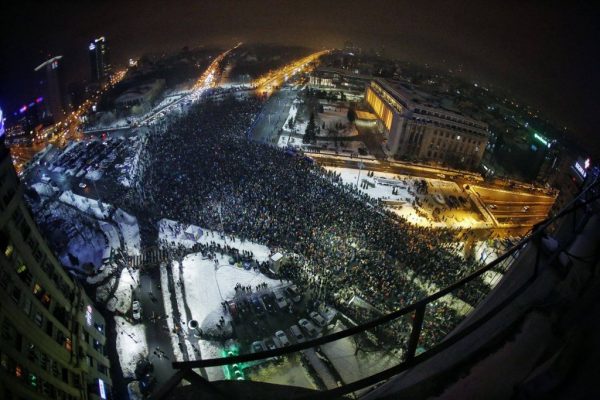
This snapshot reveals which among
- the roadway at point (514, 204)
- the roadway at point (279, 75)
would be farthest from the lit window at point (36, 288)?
the roadway at point (279, 75)

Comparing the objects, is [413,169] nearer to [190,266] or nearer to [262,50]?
[190,266]

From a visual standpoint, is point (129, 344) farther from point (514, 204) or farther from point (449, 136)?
point (449, 136)

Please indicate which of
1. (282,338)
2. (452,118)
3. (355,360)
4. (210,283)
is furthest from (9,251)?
(452,118)

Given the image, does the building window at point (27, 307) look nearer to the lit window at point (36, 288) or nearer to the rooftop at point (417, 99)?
the lit window at point (36, 288)

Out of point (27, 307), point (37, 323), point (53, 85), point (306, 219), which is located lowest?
point (53, 85)

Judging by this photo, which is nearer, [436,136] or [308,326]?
[308,326]

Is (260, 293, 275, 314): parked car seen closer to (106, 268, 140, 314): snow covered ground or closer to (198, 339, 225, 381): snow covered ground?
(198, 339, 225, 381): snow covered ground
